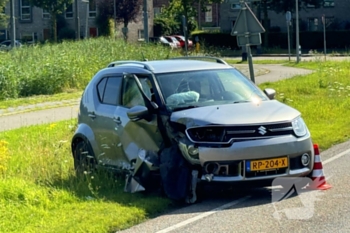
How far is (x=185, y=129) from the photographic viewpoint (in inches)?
349

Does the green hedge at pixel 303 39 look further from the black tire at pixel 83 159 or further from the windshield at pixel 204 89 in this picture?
the windshield at pixel 204 89

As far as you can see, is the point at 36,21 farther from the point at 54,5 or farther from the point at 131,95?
the point at 131,95

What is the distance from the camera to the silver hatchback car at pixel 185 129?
857cm

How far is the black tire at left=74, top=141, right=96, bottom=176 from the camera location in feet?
34.1

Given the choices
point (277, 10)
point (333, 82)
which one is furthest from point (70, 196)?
point (277, 10)

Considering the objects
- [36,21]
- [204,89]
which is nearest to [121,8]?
[36,21]

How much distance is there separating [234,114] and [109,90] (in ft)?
8.34

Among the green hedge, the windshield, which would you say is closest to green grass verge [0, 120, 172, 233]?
the windshield

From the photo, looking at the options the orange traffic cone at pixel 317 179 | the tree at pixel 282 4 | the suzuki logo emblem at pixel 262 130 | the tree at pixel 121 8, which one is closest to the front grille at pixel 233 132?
the suzuki logo emblem at pixel 262 130

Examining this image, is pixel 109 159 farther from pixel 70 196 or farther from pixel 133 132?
pixel 70 196

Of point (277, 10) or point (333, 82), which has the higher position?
point (277, 10)

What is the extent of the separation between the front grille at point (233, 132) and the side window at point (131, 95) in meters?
1.30

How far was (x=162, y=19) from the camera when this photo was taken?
272 ft

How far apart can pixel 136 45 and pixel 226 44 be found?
37.7m
